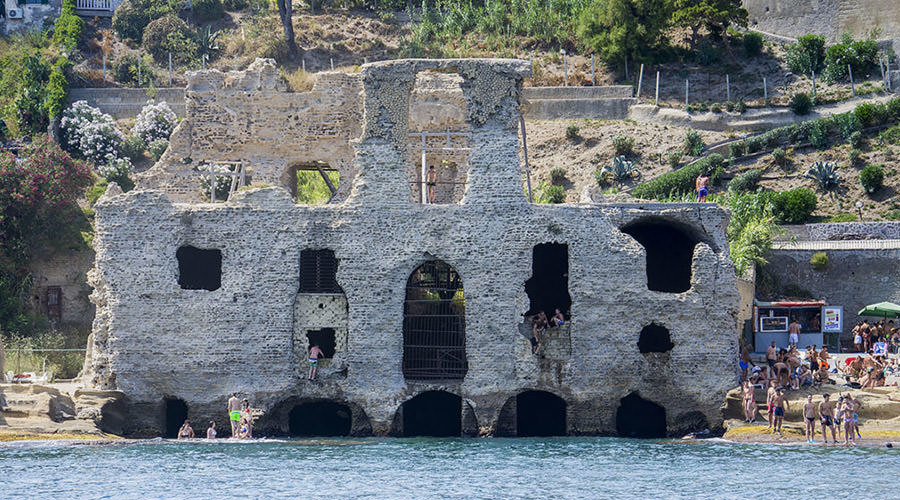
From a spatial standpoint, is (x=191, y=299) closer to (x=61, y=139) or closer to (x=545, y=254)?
(x=545, y=254)

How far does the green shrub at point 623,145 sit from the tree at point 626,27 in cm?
645

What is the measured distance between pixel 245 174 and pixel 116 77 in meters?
25.1

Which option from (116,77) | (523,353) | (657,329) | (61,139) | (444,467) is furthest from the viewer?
(116,77)

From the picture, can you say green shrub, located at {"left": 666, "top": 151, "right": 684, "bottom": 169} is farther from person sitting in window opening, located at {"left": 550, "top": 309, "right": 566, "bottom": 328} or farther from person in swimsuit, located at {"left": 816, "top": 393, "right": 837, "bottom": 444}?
person in swimsuit, located at {"left": 816, "top": 393, "right": 837, "bottom": 444}

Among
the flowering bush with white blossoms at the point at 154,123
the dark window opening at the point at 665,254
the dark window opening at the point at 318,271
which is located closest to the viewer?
the dark window opening at the point at 318,271

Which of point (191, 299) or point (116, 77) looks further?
point (116, 77)

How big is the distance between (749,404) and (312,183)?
70.5 feet

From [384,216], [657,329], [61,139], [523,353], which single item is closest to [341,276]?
[384,216]

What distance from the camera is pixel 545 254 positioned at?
4728 cm

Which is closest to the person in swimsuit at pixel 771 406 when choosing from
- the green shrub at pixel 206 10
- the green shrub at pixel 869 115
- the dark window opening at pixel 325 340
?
the dark window opening at pixel 325 340

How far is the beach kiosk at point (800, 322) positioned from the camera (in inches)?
1908

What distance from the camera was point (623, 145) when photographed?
217ft

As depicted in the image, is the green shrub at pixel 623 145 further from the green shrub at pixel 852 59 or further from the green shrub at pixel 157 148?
the green shrub at pixel 157 148

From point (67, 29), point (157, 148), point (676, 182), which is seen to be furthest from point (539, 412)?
point (67, 29)
